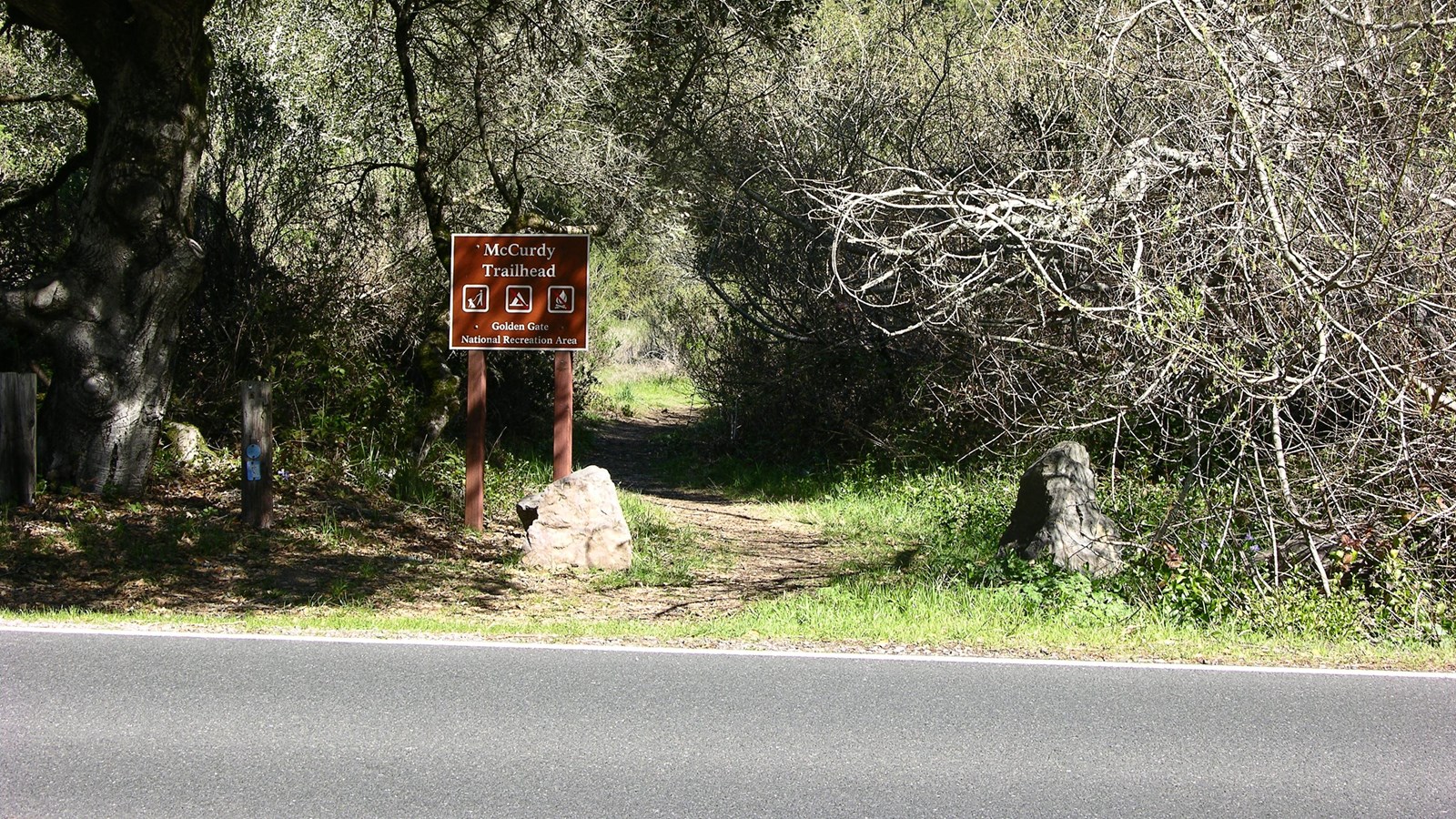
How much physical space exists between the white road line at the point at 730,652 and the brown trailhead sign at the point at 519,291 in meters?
4.47

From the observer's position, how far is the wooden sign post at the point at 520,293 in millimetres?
11031

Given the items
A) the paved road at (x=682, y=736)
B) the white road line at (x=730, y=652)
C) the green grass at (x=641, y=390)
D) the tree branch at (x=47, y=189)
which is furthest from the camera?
the green grass at (x=641, y=390)

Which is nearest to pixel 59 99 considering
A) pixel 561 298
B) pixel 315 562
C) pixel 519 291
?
pixel 519 291

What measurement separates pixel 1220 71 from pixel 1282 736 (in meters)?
4.67

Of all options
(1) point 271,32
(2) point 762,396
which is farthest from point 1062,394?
(1) point 271,32

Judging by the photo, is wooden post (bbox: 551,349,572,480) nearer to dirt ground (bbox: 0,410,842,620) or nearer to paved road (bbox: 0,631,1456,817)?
dirt ground (bbox: 0,410,842,620)

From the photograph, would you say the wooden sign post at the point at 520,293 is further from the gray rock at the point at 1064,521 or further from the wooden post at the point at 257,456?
the gray rock at the point at 1064,521

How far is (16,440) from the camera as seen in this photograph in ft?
34.0

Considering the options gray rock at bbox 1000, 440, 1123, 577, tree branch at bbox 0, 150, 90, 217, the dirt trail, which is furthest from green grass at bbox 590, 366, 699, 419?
gray rock at bbox 1000, 440, 1123, 577

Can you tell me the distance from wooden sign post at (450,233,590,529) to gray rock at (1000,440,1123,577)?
4.23 m

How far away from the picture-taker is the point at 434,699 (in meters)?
5.59

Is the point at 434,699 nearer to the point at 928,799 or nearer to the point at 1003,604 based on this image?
the point at 928,799

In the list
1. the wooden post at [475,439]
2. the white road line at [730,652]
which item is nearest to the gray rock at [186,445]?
the wooden post at [475,439]

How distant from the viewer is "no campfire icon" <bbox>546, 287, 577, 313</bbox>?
11.0m
